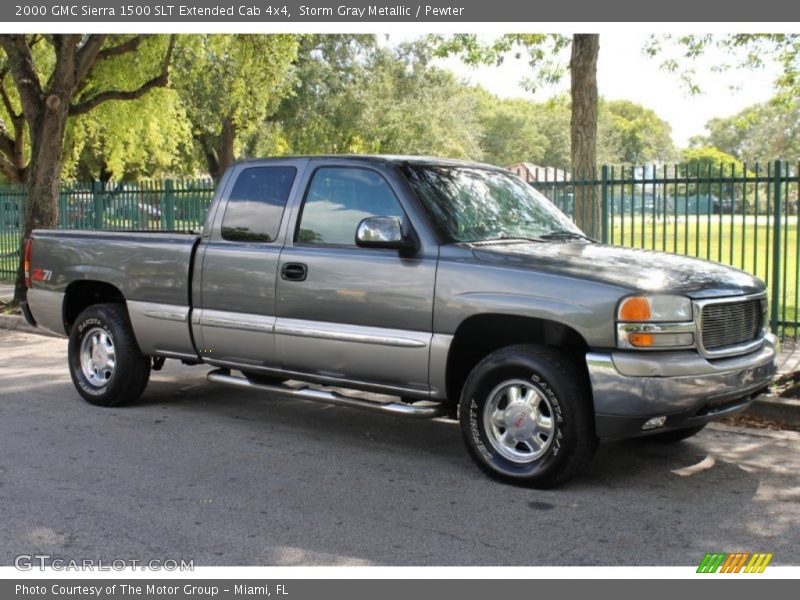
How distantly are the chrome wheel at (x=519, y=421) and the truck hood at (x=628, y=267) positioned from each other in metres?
0.76

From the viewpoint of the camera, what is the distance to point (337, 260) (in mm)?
6512

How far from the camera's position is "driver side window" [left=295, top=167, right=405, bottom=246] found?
6.50 m

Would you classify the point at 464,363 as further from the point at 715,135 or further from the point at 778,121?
the point at 715,135

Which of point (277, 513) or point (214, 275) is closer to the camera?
point (277, 513)

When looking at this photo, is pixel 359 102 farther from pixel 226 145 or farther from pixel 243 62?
pixel 243 62

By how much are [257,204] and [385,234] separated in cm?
152

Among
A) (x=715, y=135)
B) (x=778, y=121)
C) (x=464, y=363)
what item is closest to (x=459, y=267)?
(x=464, y=363)

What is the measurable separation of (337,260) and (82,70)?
11.0 meters

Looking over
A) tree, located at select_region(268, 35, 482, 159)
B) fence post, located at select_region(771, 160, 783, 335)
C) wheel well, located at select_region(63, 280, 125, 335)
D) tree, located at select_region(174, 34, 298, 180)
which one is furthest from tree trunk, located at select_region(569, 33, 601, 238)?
tree, located at select_region(268, 35, 482, 159)

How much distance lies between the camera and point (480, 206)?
6637 millimetres

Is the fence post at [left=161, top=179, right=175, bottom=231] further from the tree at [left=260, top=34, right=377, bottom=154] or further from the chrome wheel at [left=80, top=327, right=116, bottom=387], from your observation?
the tree at [left=260, top=34, right=377, bottom=154]

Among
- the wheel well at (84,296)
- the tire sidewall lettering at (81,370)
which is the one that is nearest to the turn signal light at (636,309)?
the tire sidewall lettering at (81,370)

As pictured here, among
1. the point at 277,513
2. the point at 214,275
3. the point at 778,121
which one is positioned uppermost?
the point at 778,121

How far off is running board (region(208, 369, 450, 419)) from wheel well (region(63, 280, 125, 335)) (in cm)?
150
